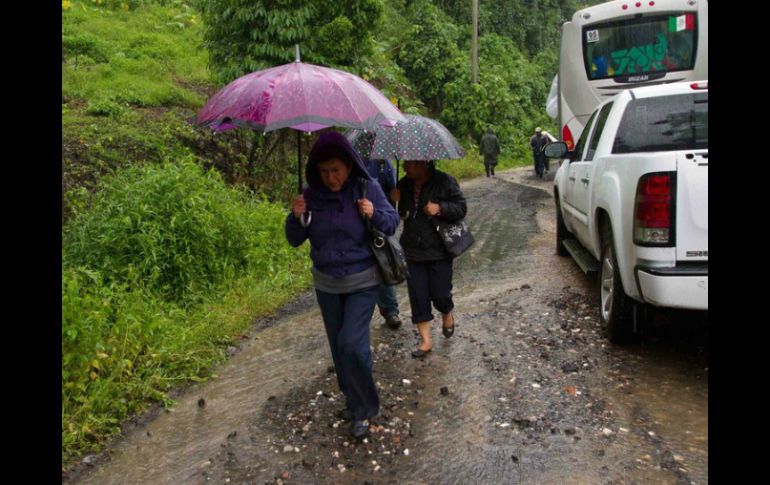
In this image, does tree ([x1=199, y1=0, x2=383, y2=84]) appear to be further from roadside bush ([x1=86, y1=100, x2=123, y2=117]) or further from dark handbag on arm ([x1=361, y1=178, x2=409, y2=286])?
dark handbag on arm ([x1=361, y1=178, x2=409, y2=286])

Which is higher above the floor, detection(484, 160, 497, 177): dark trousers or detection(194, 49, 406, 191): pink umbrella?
detection(194, 49, 406, 191): pink umbrella

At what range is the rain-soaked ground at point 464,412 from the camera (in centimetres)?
346

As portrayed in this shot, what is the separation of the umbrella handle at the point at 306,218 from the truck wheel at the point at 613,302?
2265 mm

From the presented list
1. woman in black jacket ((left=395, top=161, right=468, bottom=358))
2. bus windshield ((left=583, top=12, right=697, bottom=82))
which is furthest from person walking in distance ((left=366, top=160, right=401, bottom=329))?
bus windshield ((left=583, top=12, right=697, bottom=82))

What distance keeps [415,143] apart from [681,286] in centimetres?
194

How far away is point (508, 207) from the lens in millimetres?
13297

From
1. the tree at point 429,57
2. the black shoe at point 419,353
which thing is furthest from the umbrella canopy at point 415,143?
the tree at point 429,57

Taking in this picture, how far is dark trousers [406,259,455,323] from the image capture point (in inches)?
197

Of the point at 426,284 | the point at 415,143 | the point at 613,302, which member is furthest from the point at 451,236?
the point at 613,302

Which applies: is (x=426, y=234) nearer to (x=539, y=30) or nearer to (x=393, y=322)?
(x=393, y=322)

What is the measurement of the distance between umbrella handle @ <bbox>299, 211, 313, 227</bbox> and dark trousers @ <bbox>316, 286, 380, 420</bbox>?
1.40ft

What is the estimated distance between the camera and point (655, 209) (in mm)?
4008

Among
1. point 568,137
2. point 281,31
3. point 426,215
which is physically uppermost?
point 281,31

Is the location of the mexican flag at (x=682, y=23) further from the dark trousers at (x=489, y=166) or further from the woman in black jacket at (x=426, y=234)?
the dark trousers at (x=489, y=166)
